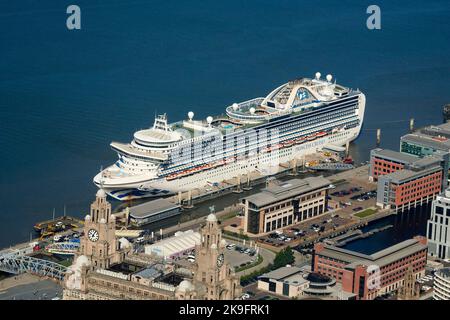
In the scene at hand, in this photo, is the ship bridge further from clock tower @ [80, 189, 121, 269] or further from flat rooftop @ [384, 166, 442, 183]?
clock tower @ [80, 189, 121, 269]

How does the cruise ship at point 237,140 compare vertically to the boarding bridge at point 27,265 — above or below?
above

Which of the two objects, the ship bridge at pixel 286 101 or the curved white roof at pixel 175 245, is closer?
the curved white roof at pixel 175 245

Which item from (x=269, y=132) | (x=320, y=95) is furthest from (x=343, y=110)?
(x=269, y=132)

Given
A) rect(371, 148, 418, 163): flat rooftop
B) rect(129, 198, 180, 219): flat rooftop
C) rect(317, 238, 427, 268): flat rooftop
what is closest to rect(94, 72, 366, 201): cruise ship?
rect(129, 198, 180, 219): flat rooftop

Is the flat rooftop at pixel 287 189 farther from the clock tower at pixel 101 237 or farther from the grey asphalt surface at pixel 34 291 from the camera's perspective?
the clock tower at pixel 101 237

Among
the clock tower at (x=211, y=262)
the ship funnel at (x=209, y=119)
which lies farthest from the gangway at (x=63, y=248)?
the ship funnel at (x=209, y=119)

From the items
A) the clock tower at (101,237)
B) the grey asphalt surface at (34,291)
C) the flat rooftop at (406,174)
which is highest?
the clock tower at (101,237)
